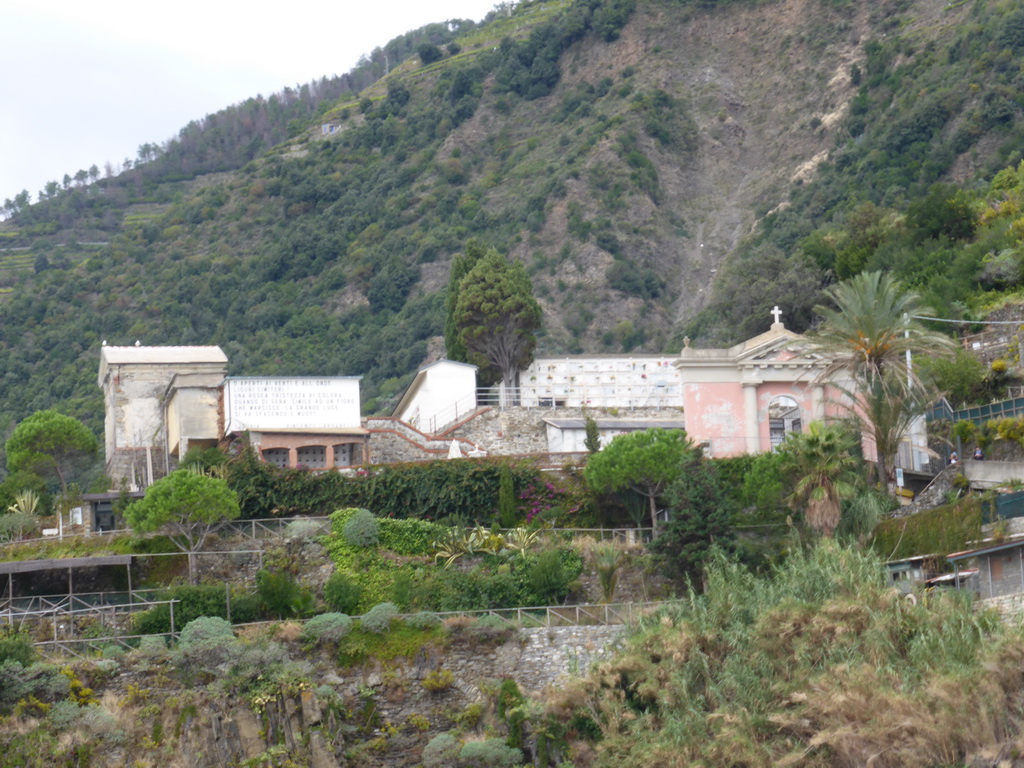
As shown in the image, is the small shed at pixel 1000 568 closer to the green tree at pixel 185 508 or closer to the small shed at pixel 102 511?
the green tree at pixel 185 508

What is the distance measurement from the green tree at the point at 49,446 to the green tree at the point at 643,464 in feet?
66.4

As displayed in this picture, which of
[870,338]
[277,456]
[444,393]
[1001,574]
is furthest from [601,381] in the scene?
[1001,574]

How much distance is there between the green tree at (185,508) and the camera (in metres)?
41.1

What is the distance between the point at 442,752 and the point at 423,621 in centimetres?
381

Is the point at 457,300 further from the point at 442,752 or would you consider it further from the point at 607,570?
the point at 442,752

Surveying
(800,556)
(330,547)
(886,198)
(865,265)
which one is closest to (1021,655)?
(800,556)

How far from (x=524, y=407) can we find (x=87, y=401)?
3300cm

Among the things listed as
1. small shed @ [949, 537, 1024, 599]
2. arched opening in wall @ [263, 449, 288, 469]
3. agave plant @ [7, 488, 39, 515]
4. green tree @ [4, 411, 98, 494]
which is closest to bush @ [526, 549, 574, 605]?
small shed @ [949, 537, 1024, 599]

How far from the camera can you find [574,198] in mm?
100875

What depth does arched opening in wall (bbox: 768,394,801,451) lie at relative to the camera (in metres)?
51.6

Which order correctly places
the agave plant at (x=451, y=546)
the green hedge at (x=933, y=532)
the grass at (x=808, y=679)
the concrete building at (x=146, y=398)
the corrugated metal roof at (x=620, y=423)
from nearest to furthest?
1. the grass at (x=808, y=679)
2. the green hedge at (x=933, y=532)
3. the agave plant at (x=451, y=546)
4. the concrete building at (x=146, y=398)
5. the corrugated metal roof at (x=620, y=423)

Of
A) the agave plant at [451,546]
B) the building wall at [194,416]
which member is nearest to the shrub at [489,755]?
the agave plant at [451,546]

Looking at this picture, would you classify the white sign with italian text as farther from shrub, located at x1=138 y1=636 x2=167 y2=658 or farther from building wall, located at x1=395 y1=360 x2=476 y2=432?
shrub, located at x1=138 y1=636 x2=167 y2=658

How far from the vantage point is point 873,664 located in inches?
1251
